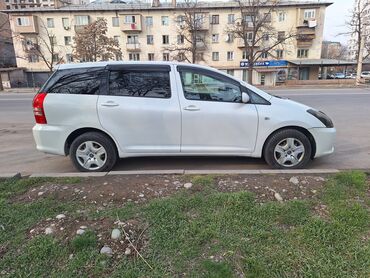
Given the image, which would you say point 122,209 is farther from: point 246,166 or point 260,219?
point 246,166

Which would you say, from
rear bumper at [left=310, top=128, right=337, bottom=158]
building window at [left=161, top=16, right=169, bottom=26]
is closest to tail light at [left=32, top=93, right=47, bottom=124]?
rear bumper at [left=310, top=128, right=337, bottom=158]

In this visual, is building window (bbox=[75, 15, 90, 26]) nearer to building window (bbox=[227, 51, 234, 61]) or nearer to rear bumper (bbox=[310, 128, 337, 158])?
building window (bbox=[227, 51, 234, 61])

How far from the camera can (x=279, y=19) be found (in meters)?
40.1

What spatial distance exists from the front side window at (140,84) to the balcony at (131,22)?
39487mm

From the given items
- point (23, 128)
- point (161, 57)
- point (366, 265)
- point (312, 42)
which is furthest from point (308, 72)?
point (366, 265)

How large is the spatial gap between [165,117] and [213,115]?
0.72 meters

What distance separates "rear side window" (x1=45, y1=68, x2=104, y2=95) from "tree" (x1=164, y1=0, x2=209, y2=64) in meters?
33.1

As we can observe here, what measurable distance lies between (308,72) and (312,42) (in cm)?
431

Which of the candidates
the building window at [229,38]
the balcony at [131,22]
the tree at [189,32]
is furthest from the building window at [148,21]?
the building window at [229,38]

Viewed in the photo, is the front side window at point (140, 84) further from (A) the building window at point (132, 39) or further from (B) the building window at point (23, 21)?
(B) the building window at point (23, 21)

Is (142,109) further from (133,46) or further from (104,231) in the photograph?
(133,46)

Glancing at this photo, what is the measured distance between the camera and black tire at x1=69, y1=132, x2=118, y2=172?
4188mm

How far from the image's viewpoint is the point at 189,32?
3875 centimetres

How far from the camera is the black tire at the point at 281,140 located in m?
4.16
